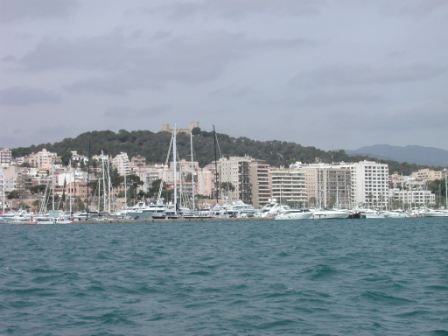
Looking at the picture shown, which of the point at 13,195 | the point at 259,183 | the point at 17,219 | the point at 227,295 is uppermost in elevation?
the point at 259,183

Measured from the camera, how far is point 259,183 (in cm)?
18988

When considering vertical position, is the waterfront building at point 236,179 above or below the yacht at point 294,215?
above

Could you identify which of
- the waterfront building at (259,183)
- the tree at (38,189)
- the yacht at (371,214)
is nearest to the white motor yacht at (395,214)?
the yacht at (371,214)

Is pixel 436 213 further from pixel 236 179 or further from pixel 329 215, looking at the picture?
pixel 236 179

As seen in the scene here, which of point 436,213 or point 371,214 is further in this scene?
point 436,213

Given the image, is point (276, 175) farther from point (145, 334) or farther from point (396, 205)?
point (145, 334)

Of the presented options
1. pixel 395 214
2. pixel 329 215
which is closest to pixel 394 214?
pixel 395 214

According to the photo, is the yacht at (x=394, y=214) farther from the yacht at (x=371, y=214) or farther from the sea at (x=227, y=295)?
the sea at (x=227, y=295)

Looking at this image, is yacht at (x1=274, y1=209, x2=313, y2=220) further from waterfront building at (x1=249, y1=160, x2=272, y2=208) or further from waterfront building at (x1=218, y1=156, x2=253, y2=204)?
waterfront building at (x1=249, y1=160, x2=272, y2=208)

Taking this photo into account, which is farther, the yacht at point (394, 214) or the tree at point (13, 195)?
the tree at point (13, 195)

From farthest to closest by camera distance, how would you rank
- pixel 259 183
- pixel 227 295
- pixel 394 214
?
pixel 259 183 → pixel 394 214 → pixel 227 295

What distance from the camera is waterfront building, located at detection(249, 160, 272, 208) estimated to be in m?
188

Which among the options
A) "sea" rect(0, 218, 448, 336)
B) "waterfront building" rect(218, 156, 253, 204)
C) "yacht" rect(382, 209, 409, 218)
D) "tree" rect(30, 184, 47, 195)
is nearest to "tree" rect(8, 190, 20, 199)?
"tree" rect(30, 184, 47, 195)

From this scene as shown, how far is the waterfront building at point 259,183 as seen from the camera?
188375 mm
